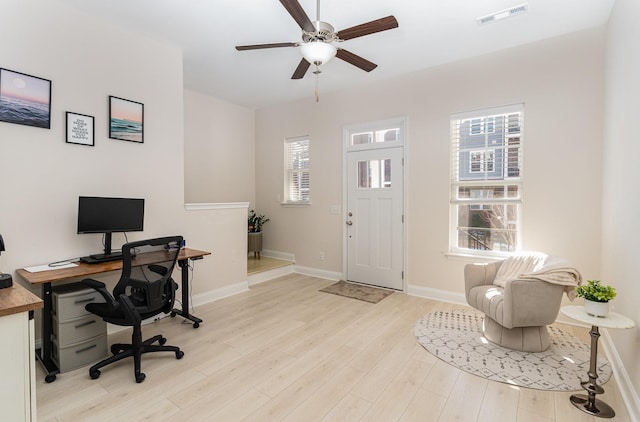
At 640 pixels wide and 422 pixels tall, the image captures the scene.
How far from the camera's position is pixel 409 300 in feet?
13.6

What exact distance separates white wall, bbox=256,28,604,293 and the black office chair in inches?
118

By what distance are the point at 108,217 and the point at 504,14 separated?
4162mm

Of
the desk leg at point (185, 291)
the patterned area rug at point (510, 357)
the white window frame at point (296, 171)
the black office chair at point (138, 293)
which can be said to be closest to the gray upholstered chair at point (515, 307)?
the patterned area rug at point (510, 357)

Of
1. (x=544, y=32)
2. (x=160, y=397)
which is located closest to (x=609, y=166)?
(x=544, y=32)

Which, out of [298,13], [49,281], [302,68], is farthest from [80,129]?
[298,13]

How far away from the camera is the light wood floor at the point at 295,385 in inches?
78.3

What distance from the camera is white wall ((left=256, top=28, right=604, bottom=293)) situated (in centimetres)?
325

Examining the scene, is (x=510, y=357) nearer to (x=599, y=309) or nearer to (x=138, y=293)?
(x=599, y=309)

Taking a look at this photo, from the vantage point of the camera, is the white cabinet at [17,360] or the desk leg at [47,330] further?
the desk leg at [47,330]

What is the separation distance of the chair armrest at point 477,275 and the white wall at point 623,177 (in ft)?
3.00

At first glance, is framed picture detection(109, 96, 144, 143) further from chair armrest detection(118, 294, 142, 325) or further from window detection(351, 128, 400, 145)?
window detection(351, 128, 400, 145)

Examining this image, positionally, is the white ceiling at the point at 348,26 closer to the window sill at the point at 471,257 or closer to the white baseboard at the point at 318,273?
the window sill at the point at 471,257

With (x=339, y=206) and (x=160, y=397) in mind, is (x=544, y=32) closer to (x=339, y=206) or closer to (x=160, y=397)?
(x=339, y=206)

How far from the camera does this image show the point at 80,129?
2.95 metres
